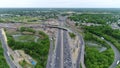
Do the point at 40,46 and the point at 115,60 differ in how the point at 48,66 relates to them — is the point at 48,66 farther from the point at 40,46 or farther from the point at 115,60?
the point at 115,60

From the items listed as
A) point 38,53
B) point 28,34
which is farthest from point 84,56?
point 28,34

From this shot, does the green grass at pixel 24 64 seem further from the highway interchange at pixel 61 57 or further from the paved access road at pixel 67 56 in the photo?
the paved access road at pixel 67 56

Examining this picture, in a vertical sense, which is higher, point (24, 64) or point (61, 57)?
point (61, 57)

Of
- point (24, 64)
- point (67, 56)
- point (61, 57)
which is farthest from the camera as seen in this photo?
point (67, 56)

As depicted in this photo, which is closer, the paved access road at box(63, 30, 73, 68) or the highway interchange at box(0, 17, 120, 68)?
the highway interchange at box(0, 17, 120, 68)

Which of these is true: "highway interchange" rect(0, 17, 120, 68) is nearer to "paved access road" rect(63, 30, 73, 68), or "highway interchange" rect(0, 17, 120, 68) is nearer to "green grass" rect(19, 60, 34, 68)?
"paved access road" rect(63, 30, 73, 68)

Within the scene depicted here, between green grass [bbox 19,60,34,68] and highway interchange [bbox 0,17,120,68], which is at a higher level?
highway interchange [bbox 0,17,120,68]

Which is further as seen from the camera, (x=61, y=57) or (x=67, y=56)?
(x=67, y=56)

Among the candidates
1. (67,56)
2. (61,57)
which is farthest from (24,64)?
(67,56)

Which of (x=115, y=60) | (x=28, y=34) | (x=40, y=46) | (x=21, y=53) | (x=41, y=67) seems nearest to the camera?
(x=41, y=67)

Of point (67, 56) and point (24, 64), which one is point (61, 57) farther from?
point (24, 64)

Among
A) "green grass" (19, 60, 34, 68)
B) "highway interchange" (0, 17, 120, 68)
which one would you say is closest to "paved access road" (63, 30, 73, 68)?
"highway interchange" (0, 17, 120, 68)
